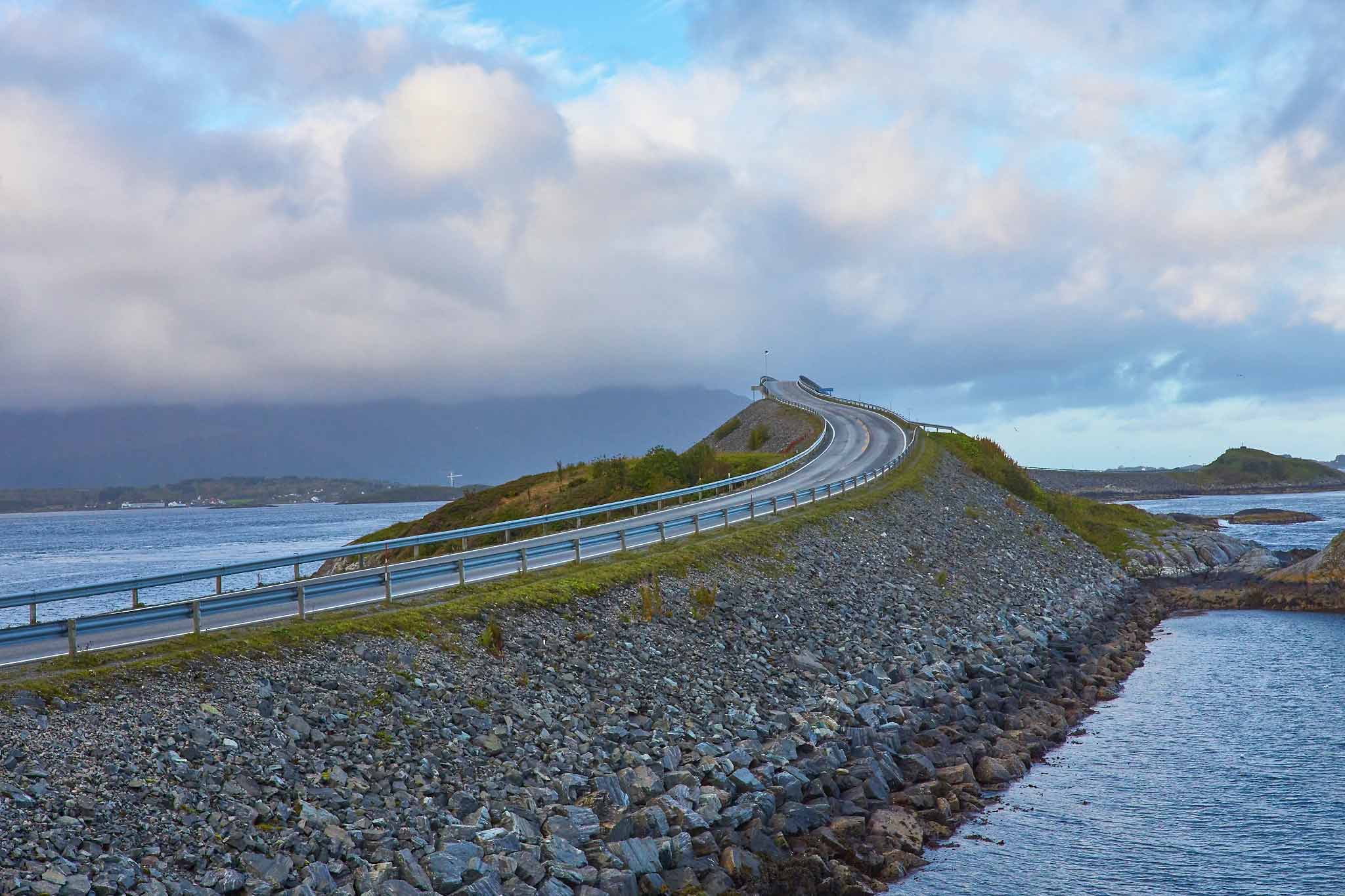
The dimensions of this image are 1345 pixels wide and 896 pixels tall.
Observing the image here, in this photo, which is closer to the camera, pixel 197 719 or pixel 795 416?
pixel 197 719

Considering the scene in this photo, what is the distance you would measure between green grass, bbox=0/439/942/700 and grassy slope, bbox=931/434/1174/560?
31374mm

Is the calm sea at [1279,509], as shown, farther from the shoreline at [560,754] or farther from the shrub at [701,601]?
the shrub at [701,601]

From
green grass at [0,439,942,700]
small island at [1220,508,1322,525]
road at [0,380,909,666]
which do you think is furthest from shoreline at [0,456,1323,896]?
small island at [1220,508,1322,525]

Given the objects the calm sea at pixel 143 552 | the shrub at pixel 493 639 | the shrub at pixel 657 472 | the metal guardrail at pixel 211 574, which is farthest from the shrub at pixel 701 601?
the shrub at pixel 657 472

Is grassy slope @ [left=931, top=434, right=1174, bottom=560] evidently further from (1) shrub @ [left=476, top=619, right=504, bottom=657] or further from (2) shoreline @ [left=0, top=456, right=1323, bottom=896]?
(1) shrub @ [left=476, top=619, right=504, bottom=657]

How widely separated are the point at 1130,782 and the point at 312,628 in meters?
17.2

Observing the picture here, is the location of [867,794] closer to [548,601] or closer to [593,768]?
[593,768]

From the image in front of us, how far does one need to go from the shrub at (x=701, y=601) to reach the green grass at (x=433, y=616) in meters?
0.91

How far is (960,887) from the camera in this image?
16.8m

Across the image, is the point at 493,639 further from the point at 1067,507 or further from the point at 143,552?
the point at 143,552

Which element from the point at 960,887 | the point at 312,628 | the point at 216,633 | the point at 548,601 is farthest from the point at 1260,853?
the point at 216,633

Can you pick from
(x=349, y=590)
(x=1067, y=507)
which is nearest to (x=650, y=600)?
(x=349, y=590)

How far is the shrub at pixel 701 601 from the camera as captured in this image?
26469 millimetres

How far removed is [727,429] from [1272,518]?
5809 cm
